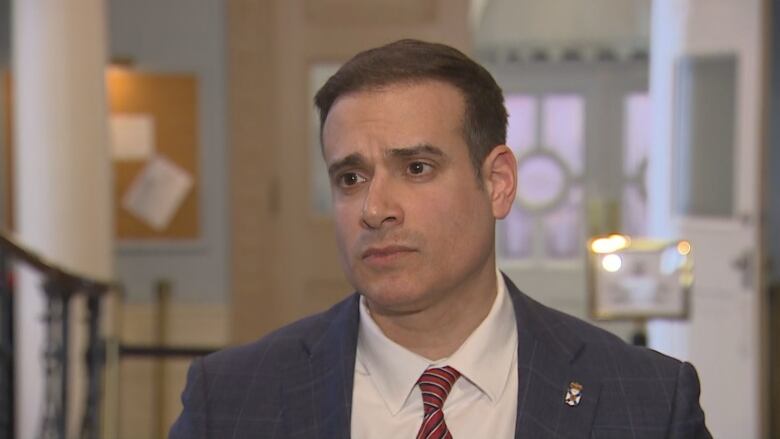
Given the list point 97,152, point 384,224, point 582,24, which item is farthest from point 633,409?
point 582,24

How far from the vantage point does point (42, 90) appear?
449 cm

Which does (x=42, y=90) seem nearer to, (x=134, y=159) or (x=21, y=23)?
(x=21, y=23)

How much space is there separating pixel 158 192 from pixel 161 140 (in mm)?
303

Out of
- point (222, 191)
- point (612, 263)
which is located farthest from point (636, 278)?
point (222, 191)

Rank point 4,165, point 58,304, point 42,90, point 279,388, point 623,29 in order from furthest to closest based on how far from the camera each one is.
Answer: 1. point 623,29
2. point 4,165
3. point 42,90
4. point 58,304
5. point 279,388

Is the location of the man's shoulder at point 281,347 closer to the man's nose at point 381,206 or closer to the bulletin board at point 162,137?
the man's nose at point 381,206

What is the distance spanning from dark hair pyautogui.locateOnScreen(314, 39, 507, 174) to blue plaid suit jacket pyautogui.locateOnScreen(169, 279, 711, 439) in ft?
0.93

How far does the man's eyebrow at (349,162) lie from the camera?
4.78ft

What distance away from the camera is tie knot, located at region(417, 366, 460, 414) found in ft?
4.96

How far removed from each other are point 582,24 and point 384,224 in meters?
8.02

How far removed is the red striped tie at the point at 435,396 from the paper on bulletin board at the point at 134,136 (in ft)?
16.7

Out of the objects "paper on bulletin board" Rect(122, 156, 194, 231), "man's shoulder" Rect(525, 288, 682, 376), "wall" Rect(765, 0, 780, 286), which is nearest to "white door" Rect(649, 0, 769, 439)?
"wall" Rect(765, 0, 780, 286)

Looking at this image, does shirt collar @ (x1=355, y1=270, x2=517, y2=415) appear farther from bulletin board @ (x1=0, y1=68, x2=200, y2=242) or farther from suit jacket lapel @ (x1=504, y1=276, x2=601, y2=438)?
bulletin board @ (x1=0, y1=68, x2=200, y2=242)

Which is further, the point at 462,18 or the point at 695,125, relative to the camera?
the point at 462,18
